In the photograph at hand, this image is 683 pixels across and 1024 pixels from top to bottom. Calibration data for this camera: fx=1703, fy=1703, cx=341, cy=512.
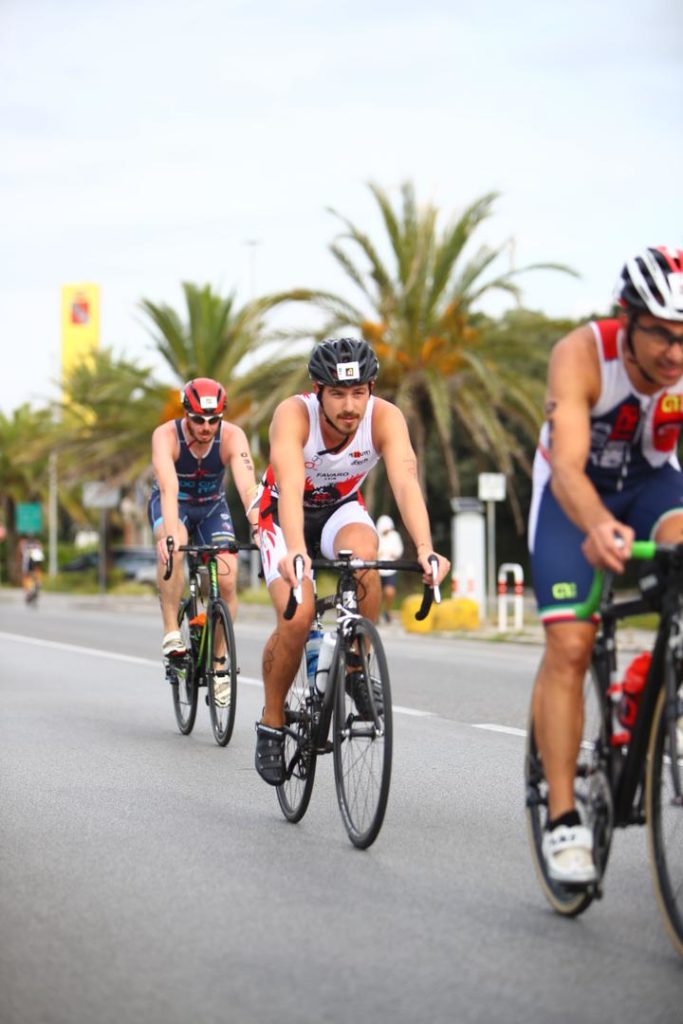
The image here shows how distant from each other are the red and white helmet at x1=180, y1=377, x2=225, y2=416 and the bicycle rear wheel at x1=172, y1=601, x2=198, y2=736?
1334 millimetres

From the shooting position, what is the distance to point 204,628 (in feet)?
32.2

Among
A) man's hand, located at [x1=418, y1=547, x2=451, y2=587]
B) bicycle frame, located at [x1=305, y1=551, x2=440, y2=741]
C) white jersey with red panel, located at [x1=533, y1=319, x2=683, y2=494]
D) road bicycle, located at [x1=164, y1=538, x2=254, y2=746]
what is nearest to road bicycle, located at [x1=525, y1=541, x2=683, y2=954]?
white jersey with red panel, located at [x1=533, y1=319, x2=683, y2=494]

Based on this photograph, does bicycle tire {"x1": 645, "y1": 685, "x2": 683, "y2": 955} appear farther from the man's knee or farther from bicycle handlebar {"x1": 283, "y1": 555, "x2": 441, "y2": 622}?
bicycle handlebar {"x1": 283, "y1": 555, "x2": 441, "y2": 622}

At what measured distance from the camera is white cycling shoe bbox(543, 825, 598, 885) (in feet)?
16.1

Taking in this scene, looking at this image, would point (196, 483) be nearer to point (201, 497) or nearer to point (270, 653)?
point (201, 497)

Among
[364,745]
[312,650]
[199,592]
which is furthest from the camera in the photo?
[199,592]

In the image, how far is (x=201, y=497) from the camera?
398 inches

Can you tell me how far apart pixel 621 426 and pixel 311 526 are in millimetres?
2361

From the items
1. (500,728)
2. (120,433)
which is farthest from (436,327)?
(500,728)

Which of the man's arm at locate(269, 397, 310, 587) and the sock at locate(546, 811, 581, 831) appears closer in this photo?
the sock at locate(546, 811, 581, 831)

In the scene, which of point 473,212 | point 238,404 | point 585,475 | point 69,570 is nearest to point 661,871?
point 585,475

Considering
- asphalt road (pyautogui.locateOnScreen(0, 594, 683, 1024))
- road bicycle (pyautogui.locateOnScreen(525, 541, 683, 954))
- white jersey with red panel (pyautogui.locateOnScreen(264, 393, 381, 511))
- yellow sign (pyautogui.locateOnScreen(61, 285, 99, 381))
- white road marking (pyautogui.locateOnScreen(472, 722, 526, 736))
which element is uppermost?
yellow sign (pyautogui.locateOnScreen(61, 285, 99, 381))

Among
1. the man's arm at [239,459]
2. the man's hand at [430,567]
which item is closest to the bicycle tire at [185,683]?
the man's arm at [239,459]

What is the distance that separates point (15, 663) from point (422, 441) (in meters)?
14.2
